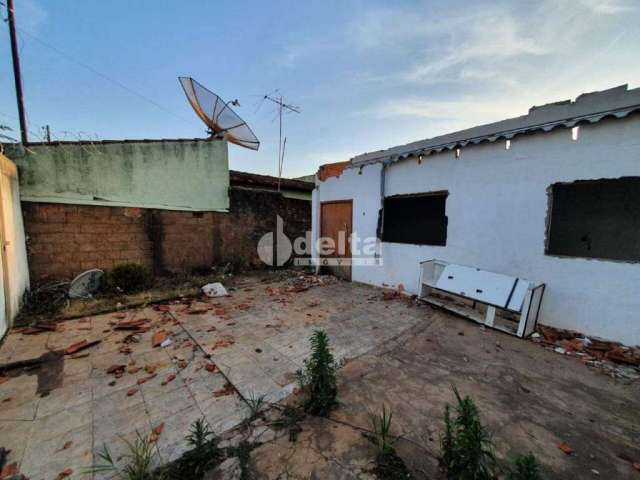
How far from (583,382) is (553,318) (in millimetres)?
1297

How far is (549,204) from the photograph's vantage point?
11.6 feet

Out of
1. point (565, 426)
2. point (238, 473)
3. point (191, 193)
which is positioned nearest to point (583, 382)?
point (565, 426)

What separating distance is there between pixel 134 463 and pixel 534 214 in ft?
17.6

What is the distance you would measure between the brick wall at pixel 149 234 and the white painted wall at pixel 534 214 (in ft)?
15.3

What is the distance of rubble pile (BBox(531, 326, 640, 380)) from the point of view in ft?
8.96

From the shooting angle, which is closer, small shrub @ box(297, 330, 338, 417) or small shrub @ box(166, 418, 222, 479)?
small shrub @ box(166, 418, 222, 479)

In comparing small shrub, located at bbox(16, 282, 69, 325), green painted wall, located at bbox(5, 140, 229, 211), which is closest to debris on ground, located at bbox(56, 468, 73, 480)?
small shrub, located at bbox(16, 282, 69, 325)

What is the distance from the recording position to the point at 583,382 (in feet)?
8.25

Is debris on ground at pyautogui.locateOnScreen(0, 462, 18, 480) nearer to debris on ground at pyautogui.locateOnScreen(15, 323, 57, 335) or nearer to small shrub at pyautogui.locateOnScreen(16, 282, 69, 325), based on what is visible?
debris on ground at pyautogui.locateOnScreen(15, 323, 57, 335)

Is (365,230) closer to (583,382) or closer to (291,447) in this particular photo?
(583,382)

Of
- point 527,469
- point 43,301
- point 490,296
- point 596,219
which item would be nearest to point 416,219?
point 490,296

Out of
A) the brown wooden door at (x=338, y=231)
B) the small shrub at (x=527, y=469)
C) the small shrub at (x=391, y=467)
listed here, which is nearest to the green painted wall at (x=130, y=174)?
the brown wooden door at (x=338, y=231)

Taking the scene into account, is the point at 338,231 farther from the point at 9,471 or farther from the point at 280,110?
the point at 9,471

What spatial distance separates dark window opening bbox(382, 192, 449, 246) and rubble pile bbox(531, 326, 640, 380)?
2062mm
